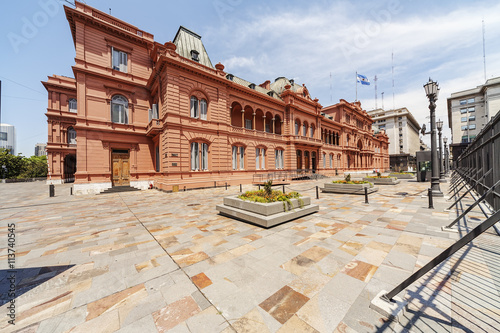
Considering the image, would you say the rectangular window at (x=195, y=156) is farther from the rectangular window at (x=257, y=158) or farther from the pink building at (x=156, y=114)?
the rectangular window at (x=257, y=158)

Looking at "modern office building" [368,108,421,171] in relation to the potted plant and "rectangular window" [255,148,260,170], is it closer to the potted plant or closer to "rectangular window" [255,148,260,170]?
"rectangular window" [255,148,260,170]

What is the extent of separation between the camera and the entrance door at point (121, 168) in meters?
17.9

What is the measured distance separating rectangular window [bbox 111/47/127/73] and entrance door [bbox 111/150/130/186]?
8412 millimetres

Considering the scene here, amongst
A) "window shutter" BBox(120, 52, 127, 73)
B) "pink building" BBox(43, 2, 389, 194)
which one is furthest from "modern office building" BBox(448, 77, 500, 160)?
"window shutter" BBox(120, 52, 127, 73)

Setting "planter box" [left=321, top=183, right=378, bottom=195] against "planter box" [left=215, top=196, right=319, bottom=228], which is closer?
"planter box" [left=215, top=196, right=319, bottom=228]

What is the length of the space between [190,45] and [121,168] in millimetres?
15083

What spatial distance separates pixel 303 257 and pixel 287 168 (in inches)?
903

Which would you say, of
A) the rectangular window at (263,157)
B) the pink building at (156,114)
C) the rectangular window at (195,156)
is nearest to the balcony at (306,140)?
the pink building at (156,114)

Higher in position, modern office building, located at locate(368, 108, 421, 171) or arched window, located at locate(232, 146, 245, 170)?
modern office building, located at locate(368, 108, 421, 171)

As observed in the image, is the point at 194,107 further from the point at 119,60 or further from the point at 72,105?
the point at 72,105

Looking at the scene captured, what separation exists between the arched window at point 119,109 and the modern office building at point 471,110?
2921 inches

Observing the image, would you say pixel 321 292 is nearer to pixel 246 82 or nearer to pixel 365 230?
pixel 365 230

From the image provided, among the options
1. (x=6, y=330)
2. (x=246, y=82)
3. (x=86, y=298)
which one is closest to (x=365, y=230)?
(x=86, y=298)

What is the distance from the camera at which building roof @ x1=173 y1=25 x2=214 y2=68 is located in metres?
19.2
